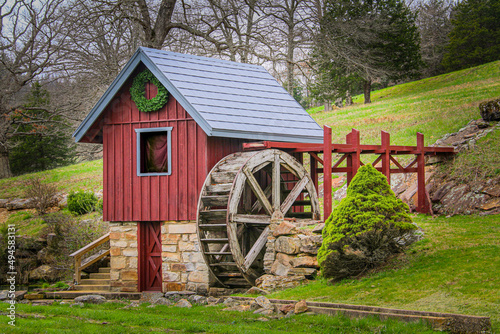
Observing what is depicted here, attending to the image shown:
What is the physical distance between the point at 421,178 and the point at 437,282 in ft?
26.1

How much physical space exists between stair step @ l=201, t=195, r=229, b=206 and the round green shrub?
2.67 meters

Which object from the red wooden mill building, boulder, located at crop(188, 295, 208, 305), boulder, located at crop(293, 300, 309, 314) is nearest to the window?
the red wooden mill building

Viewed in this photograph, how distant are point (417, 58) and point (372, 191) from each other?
2723cm

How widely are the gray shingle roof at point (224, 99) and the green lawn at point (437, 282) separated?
4.45 m

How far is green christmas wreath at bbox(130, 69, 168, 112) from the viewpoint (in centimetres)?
1309

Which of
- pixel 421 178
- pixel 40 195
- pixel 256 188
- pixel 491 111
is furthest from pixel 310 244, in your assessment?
pixel 40 195

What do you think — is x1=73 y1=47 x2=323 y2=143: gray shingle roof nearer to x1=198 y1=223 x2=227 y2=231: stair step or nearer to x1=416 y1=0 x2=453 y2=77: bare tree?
x1=198 y1=223 x2=227 y2=231: stair step

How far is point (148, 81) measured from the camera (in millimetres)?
13344

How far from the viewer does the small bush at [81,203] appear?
21641 millimetres

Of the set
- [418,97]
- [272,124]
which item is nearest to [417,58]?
[418,97]

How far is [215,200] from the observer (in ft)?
39.0

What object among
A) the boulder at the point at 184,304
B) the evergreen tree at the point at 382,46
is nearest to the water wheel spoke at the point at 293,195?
the boulder at the point at 184,304

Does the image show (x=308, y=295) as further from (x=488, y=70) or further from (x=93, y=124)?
(x=488, y=70)

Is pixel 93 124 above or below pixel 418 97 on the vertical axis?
below
